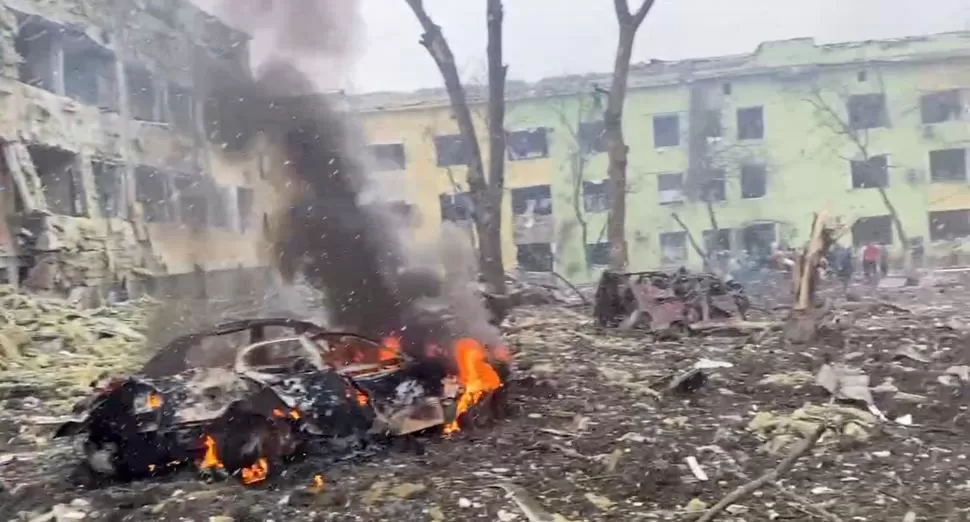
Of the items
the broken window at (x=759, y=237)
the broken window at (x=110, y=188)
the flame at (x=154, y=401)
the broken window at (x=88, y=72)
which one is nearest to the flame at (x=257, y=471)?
the flame at (x=154, y=401)

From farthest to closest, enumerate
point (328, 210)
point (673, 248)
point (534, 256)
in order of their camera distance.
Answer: point (534, 256), point (673, 248), point (328, 210)

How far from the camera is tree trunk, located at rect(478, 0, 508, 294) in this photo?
16.8m

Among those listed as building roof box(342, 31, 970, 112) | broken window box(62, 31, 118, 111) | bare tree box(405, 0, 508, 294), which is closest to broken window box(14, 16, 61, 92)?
broken window box(62, 31, 118, 111)

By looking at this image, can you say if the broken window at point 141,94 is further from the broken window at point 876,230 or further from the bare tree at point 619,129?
the broken window at point 876,230

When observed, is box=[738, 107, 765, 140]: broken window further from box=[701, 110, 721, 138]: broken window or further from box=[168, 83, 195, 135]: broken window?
box=[168, 83, 195, 135]: broken window

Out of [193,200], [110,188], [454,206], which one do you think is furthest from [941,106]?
[110,188]

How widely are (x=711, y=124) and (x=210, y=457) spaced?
29526mm

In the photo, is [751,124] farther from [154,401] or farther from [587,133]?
[154,401]

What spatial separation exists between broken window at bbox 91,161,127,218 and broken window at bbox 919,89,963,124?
2600cm

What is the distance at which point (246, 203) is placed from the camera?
43.4 ft

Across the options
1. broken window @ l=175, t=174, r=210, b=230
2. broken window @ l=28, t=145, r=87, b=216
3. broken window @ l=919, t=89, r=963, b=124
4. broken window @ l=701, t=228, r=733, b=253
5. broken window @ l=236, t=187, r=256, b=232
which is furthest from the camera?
broken window @ l=701, t=228, r=733, b=253

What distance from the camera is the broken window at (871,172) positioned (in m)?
32.7

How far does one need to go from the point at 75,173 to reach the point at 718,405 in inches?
571

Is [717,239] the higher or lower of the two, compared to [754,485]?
higher
